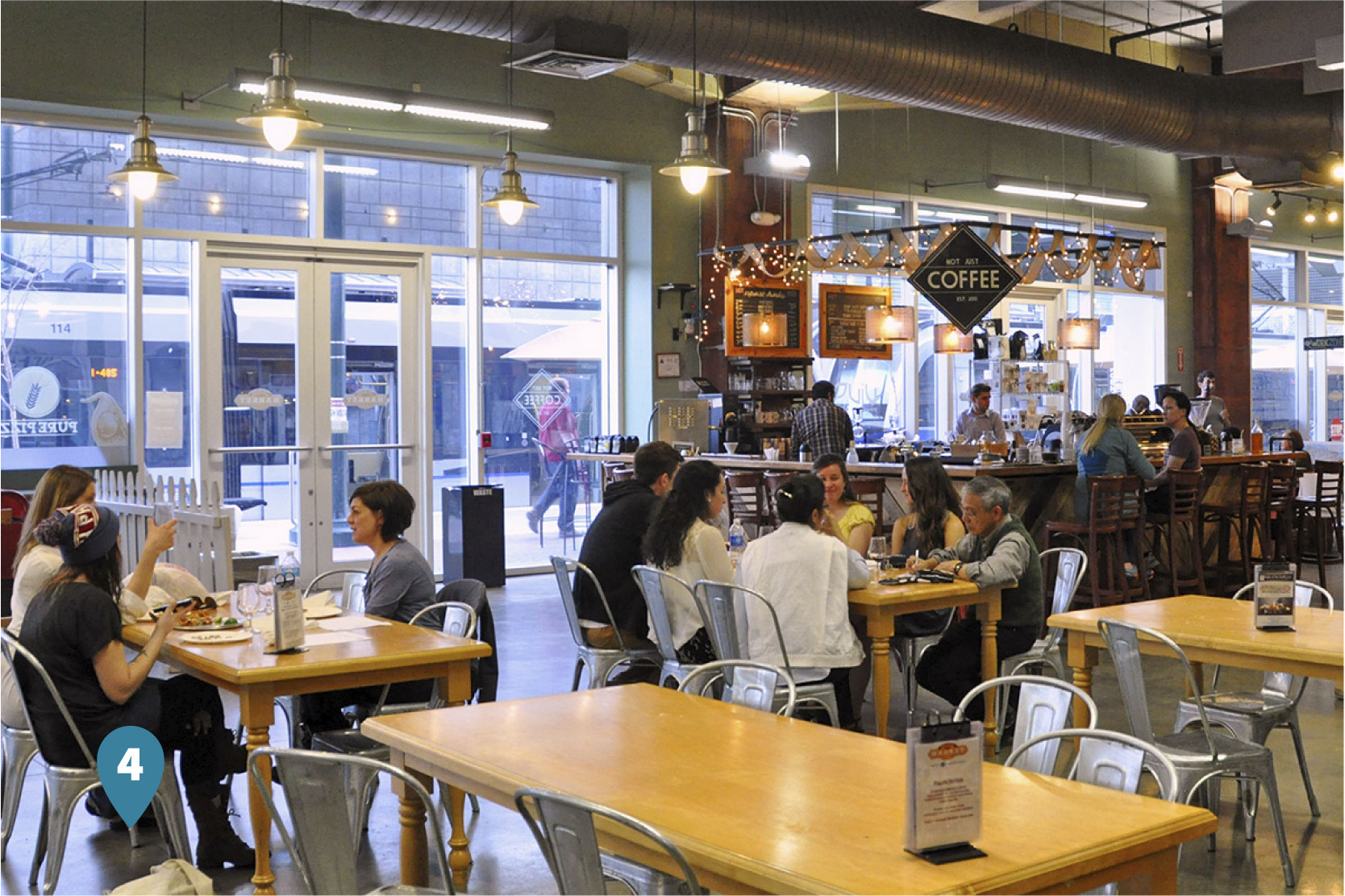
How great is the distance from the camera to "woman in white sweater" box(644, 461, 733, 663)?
209 inches

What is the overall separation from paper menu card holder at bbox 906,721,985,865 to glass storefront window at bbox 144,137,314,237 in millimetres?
8679

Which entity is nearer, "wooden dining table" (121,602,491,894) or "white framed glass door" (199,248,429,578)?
"wooden dining table" (121,602,491,894)

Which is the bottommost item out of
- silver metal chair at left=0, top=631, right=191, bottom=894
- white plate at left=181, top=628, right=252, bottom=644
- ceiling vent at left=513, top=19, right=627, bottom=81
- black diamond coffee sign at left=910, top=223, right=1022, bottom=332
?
silver metal chair at left=0, top=631, right=191, bottom=894

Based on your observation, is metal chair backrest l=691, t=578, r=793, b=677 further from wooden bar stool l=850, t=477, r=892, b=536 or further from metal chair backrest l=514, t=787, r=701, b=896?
wooden bar stool l=850, t=477, r=892, b=536

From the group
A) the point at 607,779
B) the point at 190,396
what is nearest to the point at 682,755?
the point at 607,779

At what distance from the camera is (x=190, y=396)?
32.1 ft

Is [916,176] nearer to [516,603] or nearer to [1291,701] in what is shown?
[516,603]

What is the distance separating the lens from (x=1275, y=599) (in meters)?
4.39

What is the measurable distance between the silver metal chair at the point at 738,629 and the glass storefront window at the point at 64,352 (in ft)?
19.8

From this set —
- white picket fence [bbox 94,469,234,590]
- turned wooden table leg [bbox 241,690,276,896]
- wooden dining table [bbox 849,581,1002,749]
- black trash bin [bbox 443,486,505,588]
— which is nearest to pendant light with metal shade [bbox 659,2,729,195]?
wooden dining table [bbox 849,581,1002,749]

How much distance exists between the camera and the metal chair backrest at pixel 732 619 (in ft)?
15.9

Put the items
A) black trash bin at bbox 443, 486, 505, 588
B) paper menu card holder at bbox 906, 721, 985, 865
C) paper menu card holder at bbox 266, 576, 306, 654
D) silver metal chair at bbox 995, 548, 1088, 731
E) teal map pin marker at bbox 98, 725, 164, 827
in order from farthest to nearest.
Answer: black trash bin at bbox 443, 486, 505, 588
silver metal chair at bbox 995, 548, 1088, 731
paper menu card holder at bbox 266, 576, 306, 654
teal map pin marker at bbox 98, 725, 164, 827
paper menu card holder at bbox 906, 721, 985, 865

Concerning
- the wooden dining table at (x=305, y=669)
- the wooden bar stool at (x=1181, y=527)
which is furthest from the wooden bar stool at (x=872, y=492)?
the wooden dining table at (x=305, y=669)

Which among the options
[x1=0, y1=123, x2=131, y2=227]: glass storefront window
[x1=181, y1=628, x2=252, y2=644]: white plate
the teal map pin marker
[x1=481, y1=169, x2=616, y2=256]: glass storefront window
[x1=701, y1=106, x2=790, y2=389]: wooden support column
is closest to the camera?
the teal map pin marker
